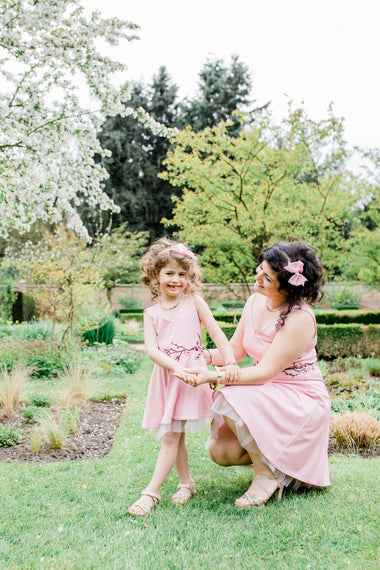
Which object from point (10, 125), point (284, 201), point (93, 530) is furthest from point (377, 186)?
point (93, 530)

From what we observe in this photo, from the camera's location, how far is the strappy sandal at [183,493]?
244 cm

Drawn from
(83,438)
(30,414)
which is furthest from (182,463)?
(30,414)

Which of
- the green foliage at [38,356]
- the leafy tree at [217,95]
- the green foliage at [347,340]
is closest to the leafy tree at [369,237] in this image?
the green foliage at [347,340]

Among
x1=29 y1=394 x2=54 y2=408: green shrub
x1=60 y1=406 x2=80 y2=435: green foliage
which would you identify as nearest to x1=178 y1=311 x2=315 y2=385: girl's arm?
x1=60 y1=406 x2=80 y2=435: green foliage

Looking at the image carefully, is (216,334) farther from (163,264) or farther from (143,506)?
(143,506)

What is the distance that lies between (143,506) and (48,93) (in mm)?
4890

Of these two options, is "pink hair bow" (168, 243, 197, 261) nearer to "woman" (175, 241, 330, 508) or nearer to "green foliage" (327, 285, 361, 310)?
"woman" (175, 241, 330, 508)

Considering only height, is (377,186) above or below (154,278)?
above

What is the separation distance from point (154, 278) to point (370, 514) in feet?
5.54

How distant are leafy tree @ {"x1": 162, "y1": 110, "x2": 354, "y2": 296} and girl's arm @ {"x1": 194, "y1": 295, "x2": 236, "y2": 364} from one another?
6.21 meters

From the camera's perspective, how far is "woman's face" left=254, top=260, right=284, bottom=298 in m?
2.52

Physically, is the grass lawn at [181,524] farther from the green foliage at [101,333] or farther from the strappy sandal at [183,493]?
the green foliage at [101,333]

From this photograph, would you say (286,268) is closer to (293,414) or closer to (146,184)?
(293,414)

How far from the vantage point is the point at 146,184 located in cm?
2698
